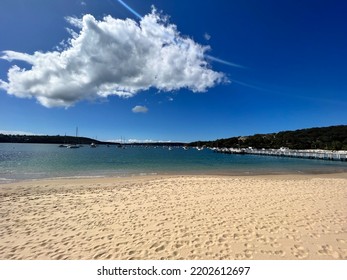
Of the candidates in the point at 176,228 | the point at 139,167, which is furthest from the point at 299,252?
the point at 139,167

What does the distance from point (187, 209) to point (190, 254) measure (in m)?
3.71

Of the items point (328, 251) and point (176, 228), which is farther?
point (176, 228)

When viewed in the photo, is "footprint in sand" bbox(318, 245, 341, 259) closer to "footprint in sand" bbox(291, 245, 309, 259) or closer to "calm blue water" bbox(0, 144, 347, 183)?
"footprint in sand" bbox(291, 245, 309, 259)

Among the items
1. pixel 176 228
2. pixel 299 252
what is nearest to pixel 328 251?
pixel 299 252

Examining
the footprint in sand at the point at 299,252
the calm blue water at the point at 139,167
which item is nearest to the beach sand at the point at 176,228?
the footprint in sand at the point at 299,252

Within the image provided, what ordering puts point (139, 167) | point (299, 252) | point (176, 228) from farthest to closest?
point (139, 167)
point (176, 228)
point (299, 252)

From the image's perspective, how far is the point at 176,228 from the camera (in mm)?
6711

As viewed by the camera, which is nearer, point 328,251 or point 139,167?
point 328,251

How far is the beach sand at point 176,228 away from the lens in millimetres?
5232

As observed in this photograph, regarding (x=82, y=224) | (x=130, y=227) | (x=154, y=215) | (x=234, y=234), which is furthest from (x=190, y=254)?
(x=82, y=224)

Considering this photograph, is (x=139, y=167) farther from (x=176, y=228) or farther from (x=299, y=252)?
(x=299, y=252)

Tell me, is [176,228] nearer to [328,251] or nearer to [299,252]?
[299,252]

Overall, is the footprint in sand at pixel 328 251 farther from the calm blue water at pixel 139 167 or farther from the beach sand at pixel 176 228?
the calm blue water at pixel 139 167

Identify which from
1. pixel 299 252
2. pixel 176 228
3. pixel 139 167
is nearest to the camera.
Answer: pixel 299 252
